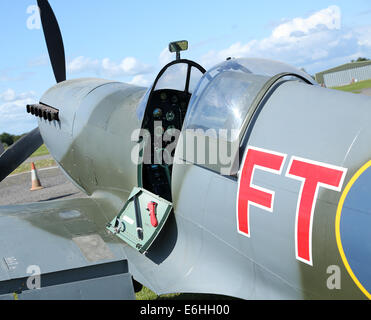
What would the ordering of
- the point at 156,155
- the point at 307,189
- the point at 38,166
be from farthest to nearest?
the point at 38,166, the point at 156,155, the point at 307,189

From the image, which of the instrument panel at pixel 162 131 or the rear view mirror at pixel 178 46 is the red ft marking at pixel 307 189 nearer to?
the instrument panel at pixel 162 131

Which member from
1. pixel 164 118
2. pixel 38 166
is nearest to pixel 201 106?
pixel 164 118

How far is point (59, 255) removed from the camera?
3.91 metres

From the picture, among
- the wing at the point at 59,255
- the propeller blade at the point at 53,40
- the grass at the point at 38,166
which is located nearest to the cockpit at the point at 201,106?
the wing at the point at 59,255

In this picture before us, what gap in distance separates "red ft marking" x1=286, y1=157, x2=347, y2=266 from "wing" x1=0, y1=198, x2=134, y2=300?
163cm

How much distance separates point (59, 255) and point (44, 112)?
9.39 feet

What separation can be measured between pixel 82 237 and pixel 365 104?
9.62 ft

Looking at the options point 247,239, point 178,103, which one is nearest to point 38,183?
point 178,103

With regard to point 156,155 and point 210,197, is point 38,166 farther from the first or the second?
point 210,197

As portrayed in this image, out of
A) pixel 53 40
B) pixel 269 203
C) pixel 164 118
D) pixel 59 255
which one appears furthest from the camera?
pixel 53 40

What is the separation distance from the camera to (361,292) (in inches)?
94.3

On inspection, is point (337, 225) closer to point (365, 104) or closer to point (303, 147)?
point (303, 147)

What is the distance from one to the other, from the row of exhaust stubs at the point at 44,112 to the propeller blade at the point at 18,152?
328 mm

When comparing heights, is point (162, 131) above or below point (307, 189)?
above
